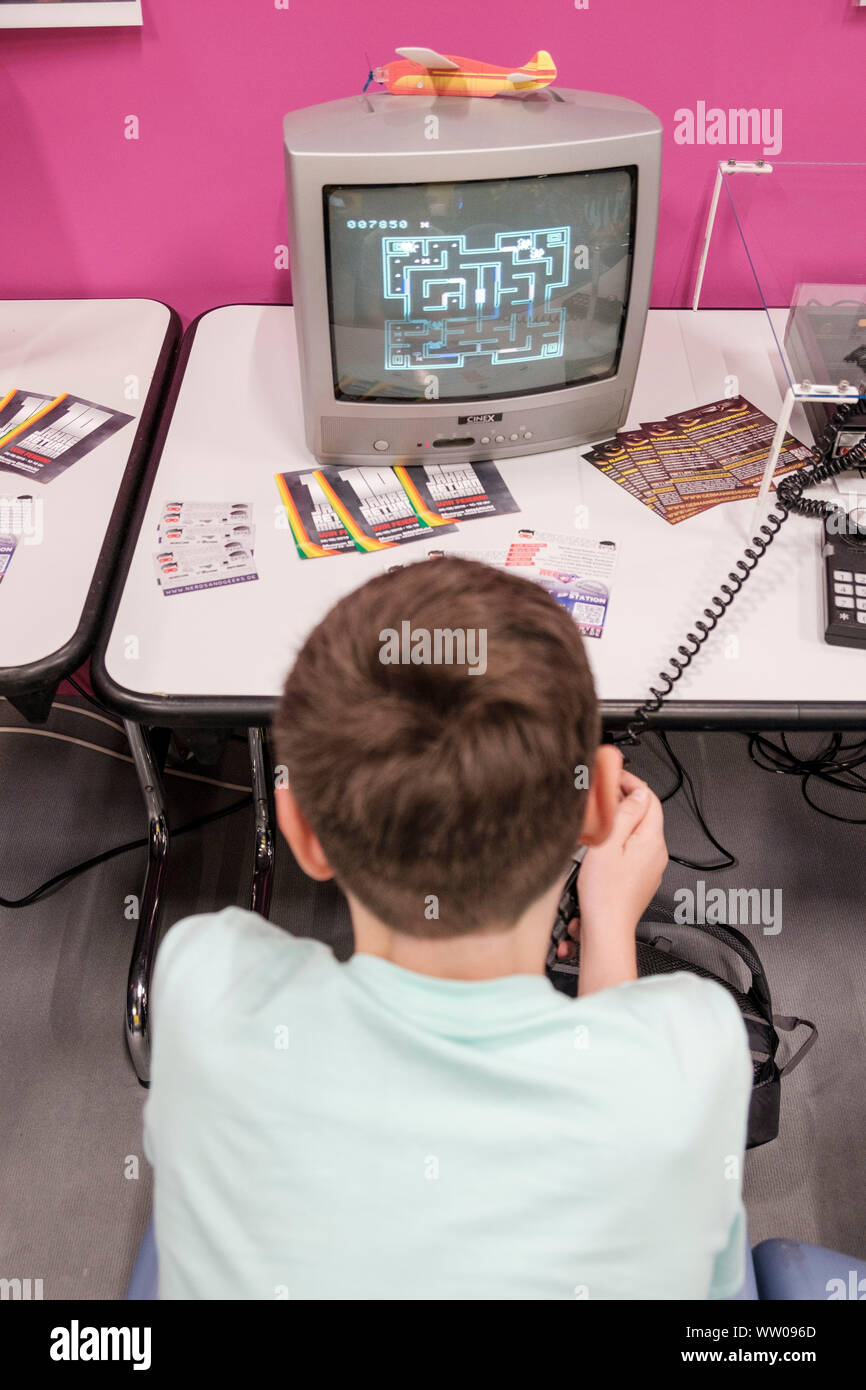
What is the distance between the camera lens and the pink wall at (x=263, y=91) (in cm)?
157

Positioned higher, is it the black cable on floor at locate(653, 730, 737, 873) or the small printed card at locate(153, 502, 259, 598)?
the small printed card at locate(153, 502, 259, 598)

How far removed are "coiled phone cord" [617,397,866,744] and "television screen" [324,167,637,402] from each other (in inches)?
12.7

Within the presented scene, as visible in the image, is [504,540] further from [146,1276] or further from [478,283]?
[146,1276]

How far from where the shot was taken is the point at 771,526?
4.68ft

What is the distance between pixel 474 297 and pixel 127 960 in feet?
4.06

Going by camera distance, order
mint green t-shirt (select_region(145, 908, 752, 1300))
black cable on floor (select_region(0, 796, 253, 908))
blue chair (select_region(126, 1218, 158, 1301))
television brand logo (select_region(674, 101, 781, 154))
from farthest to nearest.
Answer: black cable on floor (select_region(0, 796, 253, 908)), television brand logo (select_region(674, 101, 781, 154)), blue chair (select_region(126, 1218, 158, 1301)), mint green t-shirt (select_region(145, 908, 752, 1300))

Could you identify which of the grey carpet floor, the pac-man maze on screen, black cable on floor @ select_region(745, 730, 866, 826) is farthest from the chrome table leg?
black cable on floor @ select_region(745, 730, 866, 826)

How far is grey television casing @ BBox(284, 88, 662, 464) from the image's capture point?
4.06 ft

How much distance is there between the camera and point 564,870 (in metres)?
0.73

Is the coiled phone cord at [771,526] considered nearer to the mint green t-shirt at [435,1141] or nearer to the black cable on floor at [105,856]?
the mint green t-shirt at [435,1141]

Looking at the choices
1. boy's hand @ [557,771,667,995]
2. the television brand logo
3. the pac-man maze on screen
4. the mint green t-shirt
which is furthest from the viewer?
the television brand logo

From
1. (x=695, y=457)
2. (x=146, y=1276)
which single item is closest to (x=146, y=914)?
(x=146, y=1276)

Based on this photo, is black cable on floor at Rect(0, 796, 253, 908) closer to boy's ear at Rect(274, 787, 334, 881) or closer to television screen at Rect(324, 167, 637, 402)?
television screen at Rect(324, 167, 637, 402)
